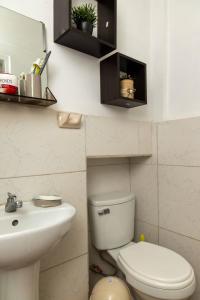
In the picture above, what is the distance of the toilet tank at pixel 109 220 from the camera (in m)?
1.21

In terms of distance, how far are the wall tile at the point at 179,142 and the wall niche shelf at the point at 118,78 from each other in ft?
0.86

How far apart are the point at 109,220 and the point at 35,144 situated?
65cm

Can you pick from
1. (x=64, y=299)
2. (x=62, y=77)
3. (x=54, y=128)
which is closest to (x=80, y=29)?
(x=62, y=77)

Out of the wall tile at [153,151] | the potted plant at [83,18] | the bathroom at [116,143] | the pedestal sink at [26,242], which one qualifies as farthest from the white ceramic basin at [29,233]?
the potted plant at [83,18]

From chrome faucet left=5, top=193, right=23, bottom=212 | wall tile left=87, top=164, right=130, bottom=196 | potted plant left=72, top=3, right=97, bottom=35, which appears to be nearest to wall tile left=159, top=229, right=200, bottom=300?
wall tile left=87, top=164, right=130, bottom=196

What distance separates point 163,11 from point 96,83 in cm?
75

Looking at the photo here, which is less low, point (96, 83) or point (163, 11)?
point (163, 11)

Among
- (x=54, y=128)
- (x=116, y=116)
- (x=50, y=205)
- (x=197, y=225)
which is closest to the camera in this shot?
(x=50, y=205)

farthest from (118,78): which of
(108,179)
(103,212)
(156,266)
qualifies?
(156,266)

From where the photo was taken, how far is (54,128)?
1.00m

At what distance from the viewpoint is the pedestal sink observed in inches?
23.0

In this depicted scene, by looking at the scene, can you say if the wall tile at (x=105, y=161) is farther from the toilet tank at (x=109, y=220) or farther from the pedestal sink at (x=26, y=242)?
the pedestal sink at (x=26, y=242)

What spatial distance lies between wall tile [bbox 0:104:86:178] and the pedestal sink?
0.18 m

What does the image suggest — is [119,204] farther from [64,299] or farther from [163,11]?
[163,11]
